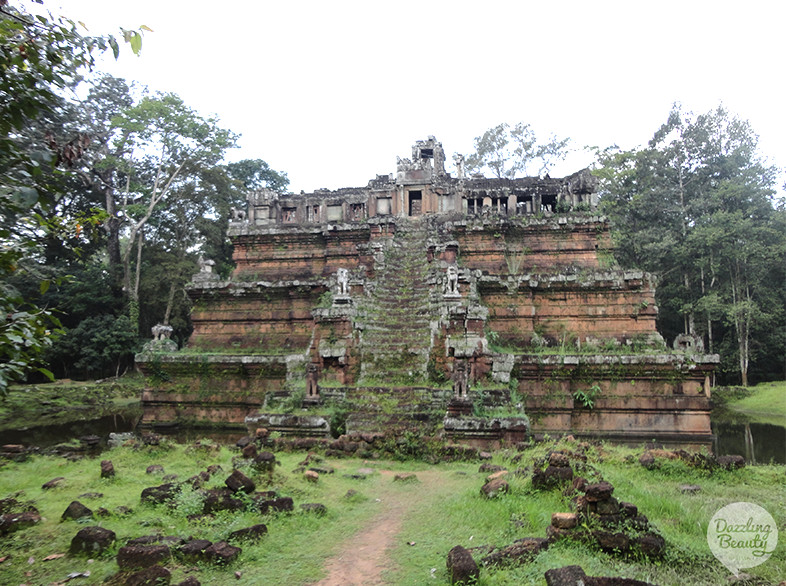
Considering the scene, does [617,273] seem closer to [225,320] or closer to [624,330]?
[624,330]

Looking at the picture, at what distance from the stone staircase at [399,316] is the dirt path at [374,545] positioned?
17.6 feet

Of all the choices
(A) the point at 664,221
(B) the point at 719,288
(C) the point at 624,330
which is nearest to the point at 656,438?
(C) the point at 624,330

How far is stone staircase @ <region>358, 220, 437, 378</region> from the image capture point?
13.7 meters

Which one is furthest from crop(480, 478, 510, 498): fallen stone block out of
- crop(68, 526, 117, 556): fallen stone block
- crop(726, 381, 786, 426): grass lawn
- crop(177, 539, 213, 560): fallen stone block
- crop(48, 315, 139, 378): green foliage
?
crop(48, 315, 139, 378): green foliage

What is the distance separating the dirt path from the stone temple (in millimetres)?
3179

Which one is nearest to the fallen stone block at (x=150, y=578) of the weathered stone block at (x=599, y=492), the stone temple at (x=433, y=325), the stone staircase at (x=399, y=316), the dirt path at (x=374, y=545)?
the dirt path at (x=374, y=545)

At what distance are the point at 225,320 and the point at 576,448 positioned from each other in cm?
1291

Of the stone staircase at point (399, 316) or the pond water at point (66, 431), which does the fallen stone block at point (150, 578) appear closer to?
the stone staircase at point (399, 316)

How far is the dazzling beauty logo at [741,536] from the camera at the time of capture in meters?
4.79

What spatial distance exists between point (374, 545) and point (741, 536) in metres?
3.80

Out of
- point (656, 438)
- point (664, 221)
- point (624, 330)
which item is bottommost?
point (656, 438)

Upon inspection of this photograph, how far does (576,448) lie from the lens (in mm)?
9219

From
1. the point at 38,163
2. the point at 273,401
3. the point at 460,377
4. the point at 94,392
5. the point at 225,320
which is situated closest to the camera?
the point at 38,163

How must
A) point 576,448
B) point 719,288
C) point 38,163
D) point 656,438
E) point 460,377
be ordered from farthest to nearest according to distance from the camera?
point 719,288 < point 656,438 < point 460,377 < point 576,448 < point 38,163
